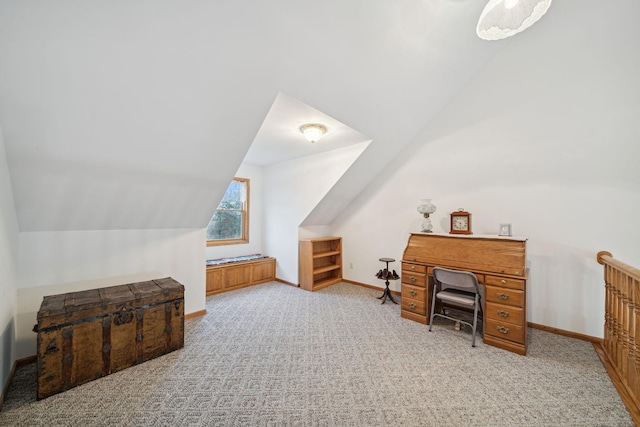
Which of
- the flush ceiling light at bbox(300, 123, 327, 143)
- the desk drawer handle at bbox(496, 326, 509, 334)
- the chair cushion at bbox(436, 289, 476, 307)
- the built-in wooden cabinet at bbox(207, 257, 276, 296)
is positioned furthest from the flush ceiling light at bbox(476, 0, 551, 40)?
the built-in wooden cabinet at bbox(207, 257, 276, 296)

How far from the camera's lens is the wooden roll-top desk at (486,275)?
2.31 meters

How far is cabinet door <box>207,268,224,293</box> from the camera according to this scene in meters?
3.86

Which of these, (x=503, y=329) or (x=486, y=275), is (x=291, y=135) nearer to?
(x=486, y=275)

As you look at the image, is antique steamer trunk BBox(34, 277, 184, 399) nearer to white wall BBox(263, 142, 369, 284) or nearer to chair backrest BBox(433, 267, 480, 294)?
white wall BBox(263, 142, 369, 284)

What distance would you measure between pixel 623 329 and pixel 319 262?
12.2 feet

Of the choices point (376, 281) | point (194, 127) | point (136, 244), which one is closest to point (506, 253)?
point (376, 281)

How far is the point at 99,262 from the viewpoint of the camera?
2443 millimetres

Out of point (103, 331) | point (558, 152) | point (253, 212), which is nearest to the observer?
point (103, 331)

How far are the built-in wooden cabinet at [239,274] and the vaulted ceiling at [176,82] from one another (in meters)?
1.43

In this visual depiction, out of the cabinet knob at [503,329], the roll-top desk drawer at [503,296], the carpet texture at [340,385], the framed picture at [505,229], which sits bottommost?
the carpet texture at [340,385]

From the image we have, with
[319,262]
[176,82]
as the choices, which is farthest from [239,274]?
[176,82]

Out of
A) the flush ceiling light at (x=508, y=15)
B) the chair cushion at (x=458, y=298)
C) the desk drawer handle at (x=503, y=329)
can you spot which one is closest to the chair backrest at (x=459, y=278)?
the chair cushion at (x=458, y=298)

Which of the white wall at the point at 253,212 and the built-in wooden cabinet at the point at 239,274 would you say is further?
the white wall at the point at 253,212

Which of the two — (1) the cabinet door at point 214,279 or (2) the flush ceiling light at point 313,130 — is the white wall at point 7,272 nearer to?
(1) the cabinet door at point 214,279
